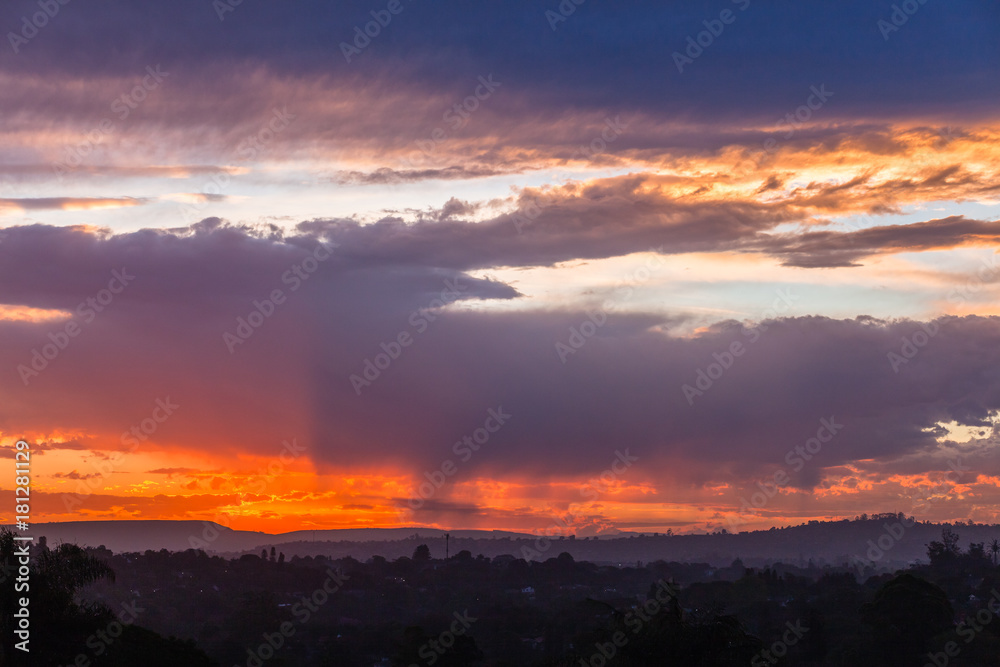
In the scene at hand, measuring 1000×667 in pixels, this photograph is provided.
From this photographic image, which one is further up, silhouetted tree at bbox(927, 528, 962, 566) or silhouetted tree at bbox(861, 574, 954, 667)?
silhouetted tree at bbox(927, 528, 962, 566)

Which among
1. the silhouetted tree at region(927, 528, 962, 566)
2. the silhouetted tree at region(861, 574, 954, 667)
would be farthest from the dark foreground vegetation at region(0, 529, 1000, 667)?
the silhouetted tree at region(927, 528, 962, 566)

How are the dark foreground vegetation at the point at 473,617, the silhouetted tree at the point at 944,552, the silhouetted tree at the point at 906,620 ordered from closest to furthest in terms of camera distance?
1. the dark foreground vegetation at the point at 473,617
2. the silhouetted tree at the point at 906,620
3. the silhouetted tree at the point at 944,552

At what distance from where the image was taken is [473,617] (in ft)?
420

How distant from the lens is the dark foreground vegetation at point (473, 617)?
1849 inches

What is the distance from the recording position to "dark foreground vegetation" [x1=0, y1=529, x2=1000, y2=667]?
4697 centimetres

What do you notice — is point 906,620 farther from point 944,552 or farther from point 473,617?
point 944,552

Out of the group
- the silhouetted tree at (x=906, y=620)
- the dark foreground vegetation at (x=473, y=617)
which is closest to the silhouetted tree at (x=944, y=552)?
the dark foreground vegetation at (x=473, y=617)

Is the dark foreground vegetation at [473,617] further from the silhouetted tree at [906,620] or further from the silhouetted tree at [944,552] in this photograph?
the silhouetted tree at [944,552]

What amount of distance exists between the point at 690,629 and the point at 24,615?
1205 inches

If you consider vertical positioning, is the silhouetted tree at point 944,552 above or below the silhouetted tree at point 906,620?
above

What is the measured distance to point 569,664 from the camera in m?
54.5

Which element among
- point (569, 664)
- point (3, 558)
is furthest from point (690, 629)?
point (3, 558)

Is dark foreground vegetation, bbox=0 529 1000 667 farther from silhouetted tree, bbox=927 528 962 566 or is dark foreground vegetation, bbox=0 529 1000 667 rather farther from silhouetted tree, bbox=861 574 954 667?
silhouetted tree, bbox=927 528 962 566

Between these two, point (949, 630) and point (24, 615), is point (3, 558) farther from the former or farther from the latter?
point (949, 630)
